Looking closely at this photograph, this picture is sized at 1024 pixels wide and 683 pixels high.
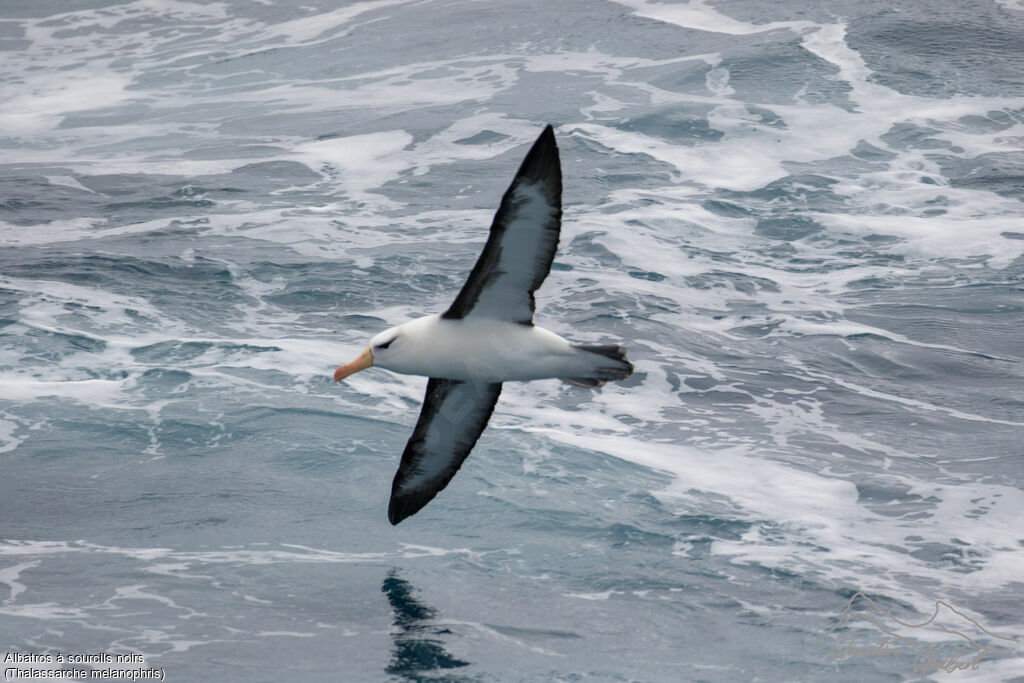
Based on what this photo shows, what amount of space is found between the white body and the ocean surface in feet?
9.85

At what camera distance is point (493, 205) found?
26.8 m

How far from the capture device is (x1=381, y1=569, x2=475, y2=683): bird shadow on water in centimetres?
1098

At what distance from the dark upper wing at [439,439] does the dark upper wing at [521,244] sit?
55.6 inches

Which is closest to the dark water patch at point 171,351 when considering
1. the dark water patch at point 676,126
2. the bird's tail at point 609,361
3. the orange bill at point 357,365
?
the orange bill at point 357,365

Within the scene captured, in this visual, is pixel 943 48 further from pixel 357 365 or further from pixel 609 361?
pixel 357 365

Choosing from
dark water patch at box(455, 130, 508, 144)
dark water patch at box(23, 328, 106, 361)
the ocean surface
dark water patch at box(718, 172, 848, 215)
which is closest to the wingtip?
the ocean surface

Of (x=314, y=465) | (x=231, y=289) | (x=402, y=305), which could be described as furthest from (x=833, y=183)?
(x=314, y=465)

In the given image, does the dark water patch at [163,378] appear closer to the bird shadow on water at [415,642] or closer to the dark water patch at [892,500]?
the bird shadow on water at [415,642]

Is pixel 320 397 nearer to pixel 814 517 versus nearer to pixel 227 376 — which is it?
pixel 227 376

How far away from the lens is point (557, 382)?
18.4 meters

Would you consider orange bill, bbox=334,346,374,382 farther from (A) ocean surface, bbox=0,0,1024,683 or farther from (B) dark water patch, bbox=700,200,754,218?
(B) dark water patch, bbox=700,200,754,218

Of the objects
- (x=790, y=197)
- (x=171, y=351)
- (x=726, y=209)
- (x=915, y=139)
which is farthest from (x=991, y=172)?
(x=171, y=351)

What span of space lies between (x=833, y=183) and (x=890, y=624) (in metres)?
16.7

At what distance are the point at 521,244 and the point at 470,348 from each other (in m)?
1.17
